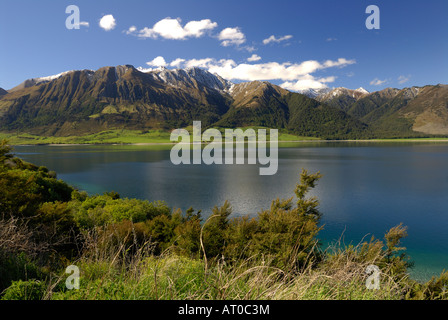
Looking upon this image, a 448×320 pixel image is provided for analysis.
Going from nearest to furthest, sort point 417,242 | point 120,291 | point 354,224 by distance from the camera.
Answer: point 120,291 → point 417,242 → point 354,224

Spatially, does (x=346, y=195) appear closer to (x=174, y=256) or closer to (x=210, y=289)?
(x=174, y=256)

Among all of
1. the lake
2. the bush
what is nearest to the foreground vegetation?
the bush

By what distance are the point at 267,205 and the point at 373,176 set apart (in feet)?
184

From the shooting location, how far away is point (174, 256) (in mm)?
8641

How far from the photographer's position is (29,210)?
746 inches

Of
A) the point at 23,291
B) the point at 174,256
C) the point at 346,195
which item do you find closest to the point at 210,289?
the point at 174,256

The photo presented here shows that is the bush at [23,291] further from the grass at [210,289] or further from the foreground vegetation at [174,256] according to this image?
the grass at [210,289]

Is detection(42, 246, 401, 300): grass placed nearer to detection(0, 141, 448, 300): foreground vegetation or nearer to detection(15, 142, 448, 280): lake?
detection(0, 141, 448, 300): foreground vegetation

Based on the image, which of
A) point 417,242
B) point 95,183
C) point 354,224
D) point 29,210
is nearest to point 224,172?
point 95,183

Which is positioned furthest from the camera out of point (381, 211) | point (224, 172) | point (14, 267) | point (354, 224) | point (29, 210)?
point (224, 172)

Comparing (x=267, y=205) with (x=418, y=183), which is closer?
(x=267, y=205)
